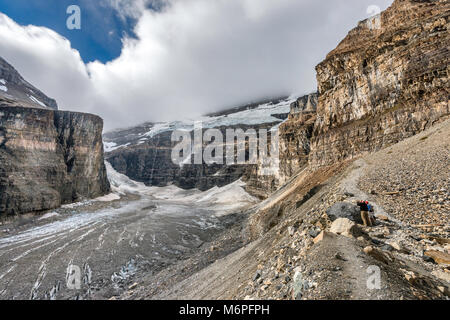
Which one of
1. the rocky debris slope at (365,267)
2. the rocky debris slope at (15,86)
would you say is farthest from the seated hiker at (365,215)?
the rocky debris slope at (15,86)

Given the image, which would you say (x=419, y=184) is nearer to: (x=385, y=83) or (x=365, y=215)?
(x=365, y=215)

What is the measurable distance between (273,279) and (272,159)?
197 ft

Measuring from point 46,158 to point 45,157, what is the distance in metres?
0.27

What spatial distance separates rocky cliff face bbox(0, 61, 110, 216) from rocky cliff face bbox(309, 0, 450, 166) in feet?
→ 162

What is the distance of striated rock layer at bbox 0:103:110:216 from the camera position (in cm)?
3556

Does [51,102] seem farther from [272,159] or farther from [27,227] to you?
[272,159]

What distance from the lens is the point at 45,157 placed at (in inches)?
1702

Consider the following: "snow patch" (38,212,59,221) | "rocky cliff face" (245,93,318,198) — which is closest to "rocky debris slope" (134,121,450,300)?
"rocky cliff face" (245,93,318,198)

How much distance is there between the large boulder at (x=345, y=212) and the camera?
6.07 metres

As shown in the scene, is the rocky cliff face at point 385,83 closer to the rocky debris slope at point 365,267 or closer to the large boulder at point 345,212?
the large boulder at point 345,212

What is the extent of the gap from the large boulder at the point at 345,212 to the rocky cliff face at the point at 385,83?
18426mm

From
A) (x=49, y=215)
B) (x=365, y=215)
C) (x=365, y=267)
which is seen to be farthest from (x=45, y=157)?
(x=365, y=267)

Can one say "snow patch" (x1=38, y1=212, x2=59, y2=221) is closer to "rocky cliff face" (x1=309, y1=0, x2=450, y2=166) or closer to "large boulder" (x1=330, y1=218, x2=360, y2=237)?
"rocky cliff face" (x1=309, y1=0, x2=450, y2=166)

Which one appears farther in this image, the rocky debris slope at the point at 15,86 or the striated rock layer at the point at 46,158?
the rocky debris slope at the point at 15,86
